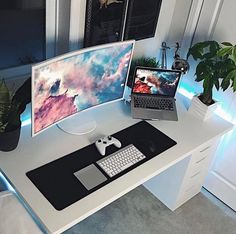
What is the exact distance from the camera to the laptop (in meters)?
2.01

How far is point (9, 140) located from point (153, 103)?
0.88 m

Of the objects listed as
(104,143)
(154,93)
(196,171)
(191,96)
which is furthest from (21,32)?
(196,171)

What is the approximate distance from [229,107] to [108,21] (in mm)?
942

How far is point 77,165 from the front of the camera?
1654 mm

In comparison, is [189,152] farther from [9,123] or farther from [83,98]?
[9,123]

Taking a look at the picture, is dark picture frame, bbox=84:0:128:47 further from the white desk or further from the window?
the white desk

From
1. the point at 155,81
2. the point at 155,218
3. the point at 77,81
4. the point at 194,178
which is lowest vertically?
the point at 155,218

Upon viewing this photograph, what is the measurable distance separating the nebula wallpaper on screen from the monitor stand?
14.1 inches

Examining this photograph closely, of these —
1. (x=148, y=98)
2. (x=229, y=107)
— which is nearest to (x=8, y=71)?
(x=148, y=98)

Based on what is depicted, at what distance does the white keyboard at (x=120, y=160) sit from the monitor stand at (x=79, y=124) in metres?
0.23

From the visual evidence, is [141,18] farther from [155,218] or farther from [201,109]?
[155,218]

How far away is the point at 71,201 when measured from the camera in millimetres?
1482

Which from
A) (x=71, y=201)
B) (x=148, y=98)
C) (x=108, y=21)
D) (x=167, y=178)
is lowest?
(x=167, y=178)

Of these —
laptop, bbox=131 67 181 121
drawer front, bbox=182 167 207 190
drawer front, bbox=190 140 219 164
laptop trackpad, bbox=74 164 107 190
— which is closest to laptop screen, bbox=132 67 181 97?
laptop, bbox=131 67 181 121
